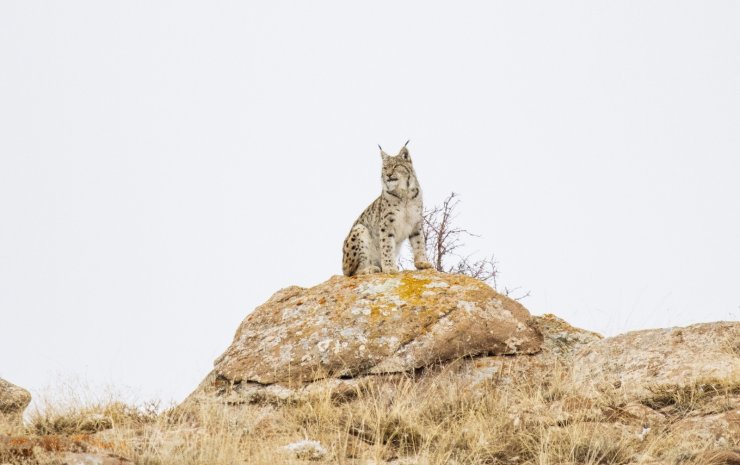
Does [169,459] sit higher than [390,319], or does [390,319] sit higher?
[390,319]

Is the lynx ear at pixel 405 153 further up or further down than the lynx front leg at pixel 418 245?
further up

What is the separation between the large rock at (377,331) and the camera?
975 centimetres

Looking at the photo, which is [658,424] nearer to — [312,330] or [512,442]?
[512,442]

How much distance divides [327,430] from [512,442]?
172 cm

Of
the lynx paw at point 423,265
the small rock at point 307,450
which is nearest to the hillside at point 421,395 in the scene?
the small rock at point 307,450

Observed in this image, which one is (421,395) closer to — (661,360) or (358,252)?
(661,360)

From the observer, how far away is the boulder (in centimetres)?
975

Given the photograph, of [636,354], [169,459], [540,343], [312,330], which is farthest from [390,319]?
[169,459]

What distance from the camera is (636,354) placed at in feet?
31.0

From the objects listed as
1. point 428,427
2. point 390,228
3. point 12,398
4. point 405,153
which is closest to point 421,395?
point 428,427

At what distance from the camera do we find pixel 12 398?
467 inches

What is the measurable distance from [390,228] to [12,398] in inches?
227

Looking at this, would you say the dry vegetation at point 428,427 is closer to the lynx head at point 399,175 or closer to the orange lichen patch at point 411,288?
the orange lichen patch at point 411,288

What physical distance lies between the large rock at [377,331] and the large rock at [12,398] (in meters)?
3.31
